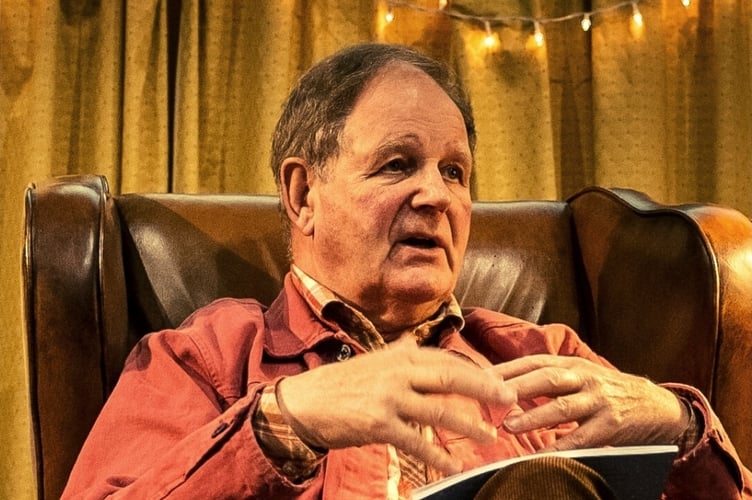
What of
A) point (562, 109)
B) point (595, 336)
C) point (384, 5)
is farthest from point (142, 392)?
point (562, 109)

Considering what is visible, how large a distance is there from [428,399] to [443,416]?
21 mm

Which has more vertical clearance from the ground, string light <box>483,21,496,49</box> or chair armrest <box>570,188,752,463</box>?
string light <box>483,21,496,49</box>

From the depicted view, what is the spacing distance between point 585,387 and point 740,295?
1.28ft

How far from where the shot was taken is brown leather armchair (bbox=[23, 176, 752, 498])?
120 centimetres

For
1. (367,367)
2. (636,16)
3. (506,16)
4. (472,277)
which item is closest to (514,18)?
(506,16)

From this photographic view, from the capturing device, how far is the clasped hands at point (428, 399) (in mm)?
852

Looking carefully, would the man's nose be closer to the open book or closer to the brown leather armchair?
the brown leather armchair

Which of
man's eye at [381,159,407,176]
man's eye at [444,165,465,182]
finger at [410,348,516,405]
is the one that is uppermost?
man's eye at [381,159,407,176]

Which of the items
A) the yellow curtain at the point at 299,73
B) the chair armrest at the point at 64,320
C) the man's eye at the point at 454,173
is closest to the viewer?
the chair armrest at the point at 64,320

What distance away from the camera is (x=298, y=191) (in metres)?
1.35

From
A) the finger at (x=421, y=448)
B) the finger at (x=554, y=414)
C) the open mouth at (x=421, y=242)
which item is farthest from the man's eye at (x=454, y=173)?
the finger at (x=421, y=448)

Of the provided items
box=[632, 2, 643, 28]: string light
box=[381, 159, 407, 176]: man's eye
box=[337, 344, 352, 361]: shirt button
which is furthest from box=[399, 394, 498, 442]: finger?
box=[632, 2, 643, 28]: string light

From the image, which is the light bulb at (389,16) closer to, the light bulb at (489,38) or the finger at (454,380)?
the light bulb at (489,38)

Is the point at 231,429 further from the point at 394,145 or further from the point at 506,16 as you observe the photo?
the point at 506,16
